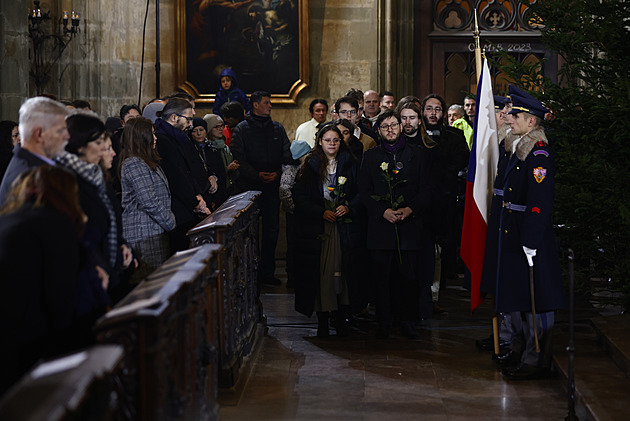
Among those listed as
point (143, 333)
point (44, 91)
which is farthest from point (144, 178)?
point (44, 91)

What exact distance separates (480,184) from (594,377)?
5.17 feet

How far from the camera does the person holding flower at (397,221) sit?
7.00 meters

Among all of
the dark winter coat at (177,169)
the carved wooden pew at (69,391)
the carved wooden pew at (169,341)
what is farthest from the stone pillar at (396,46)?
the carved wooden pew at (69,391)

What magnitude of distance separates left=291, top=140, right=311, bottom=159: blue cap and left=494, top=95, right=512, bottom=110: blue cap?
2356mm

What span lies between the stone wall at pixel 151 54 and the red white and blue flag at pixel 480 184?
4.75m

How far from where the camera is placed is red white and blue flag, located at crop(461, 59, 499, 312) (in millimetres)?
6469

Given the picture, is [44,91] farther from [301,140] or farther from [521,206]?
[521,206]

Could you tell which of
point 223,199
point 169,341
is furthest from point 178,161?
point 169,341

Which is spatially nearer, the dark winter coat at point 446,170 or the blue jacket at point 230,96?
the dark winter coat at point 446,170

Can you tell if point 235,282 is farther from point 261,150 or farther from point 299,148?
point 261,150

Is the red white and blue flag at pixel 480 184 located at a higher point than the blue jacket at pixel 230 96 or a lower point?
lower

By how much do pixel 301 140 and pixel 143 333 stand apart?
6.23m

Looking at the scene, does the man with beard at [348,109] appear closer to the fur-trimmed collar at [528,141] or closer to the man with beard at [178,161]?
the man with beard at [178,161]

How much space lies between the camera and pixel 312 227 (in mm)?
7148
